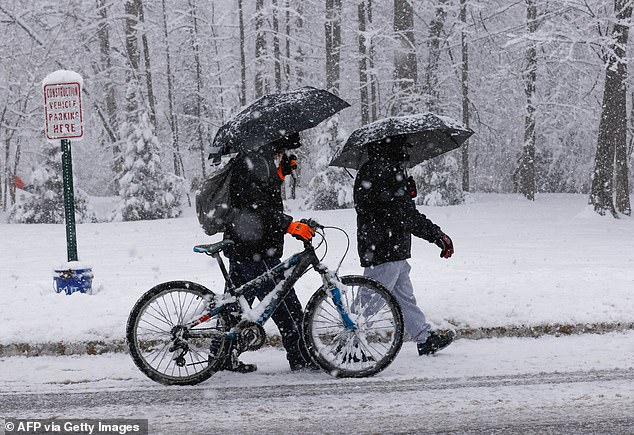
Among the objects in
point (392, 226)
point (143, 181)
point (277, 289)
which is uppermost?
point (143, 181)

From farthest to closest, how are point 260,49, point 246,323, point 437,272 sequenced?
1. point 260,49
2. point 437,272
3. point 246,323

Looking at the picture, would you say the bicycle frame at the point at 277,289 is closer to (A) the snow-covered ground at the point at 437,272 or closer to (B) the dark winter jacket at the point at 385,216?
(B) the dark winter jacket at the point at 385,216

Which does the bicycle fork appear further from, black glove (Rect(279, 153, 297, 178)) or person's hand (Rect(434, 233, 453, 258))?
person's hand (Rect(434, 233, 453, 258))

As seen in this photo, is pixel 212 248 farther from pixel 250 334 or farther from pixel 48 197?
pixel 48 197

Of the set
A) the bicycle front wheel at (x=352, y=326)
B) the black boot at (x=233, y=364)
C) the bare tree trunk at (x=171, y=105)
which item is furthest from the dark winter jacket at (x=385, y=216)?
the bare tree trunk at (x=171, y=105)

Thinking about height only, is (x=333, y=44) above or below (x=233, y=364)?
above

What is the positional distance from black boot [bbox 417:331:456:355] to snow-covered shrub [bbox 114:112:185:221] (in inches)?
850

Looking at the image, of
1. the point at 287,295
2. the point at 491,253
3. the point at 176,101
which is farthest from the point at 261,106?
the point at 176,101

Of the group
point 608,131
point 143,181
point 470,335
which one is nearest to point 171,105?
point 143,181

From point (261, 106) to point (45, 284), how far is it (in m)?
5.21

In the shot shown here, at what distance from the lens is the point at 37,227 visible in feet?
75.1

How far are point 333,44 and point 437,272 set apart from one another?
21.8 meters

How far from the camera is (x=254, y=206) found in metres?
6.19

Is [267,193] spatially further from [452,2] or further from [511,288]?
[452,2]
